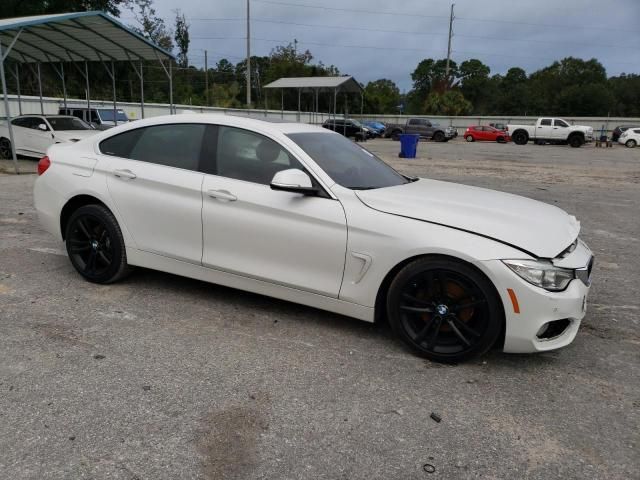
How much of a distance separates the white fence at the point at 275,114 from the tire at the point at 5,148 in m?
8.69

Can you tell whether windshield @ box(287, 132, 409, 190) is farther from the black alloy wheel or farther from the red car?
the red car

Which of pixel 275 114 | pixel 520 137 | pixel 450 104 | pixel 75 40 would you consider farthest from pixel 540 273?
pixel 450 104

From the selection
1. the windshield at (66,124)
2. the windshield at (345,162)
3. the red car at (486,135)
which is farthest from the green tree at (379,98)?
the windshield at (345,162)

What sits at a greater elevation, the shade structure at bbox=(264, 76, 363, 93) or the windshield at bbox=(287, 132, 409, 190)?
the shade structure at bbox=(264, 76, 363, 93)

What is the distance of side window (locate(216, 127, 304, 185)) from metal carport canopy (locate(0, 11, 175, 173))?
10620 mm

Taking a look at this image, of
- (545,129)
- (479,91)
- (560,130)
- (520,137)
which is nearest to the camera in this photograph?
(560,130)

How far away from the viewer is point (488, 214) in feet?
11.3

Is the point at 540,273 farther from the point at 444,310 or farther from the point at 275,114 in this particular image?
the point at 275,114

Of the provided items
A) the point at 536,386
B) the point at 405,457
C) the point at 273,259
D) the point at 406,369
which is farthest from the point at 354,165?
the point at 405,457

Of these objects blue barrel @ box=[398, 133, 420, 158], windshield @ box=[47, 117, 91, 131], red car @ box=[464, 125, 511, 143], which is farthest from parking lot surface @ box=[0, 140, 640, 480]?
red car @ box=[464, 125, 511, 143]

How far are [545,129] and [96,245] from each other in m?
37.1

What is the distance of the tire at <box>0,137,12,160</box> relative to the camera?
49.5ft

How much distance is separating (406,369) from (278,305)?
4.49 feet

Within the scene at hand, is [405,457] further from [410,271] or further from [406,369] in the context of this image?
[410,271]
